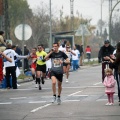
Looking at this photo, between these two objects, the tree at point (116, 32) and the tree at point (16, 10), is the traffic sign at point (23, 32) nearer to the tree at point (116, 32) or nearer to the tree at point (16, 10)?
the tree at point (16, 10)

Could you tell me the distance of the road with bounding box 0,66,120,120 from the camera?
16469mm

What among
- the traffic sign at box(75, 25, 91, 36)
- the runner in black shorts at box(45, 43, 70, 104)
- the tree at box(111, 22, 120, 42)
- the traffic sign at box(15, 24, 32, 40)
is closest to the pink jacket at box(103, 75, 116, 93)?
the runner in black shorts at box(45, 43, 70, 104)

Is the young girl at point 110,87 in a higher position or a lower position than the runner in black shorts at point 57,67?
lower

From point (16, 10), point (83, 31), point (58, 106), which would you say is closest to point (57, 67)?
point (58, 106)

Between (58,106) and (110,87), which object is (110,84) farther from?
(58,106)

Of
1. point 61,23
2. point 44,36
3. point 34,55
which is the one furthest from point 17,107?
point 61,23

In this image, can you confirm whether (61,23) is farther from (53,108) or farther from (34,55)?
(53,108)

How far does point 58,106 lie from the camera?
1917 cm

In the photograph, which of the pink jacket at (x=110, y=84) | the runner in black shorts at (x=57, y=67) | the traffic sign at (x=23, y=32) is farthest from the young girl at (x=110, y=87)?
the traffic sign at (x=23, y=32)

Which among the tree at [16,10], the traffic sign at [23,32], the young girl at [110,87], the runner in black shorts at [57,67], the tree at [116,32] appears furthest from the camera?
the tree at [116,32]

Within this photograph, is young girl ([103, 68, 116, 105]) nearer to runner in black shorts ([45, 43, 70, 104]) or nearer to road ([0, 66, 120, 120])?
road ([0, 66, 120, 120])

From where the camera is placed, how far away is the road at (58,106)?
16469mm

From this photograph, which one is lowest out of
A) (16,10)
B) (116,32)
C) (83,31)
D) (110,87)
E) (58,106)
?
(58,106)

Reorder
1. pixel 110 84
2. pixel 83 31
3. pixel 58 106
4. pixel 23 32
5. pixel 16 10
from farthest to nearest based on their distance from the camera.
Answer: pixel 16 10 → pixel 83 31 → pixel 23 32 → pixel 110 84 → pixel 58 106
